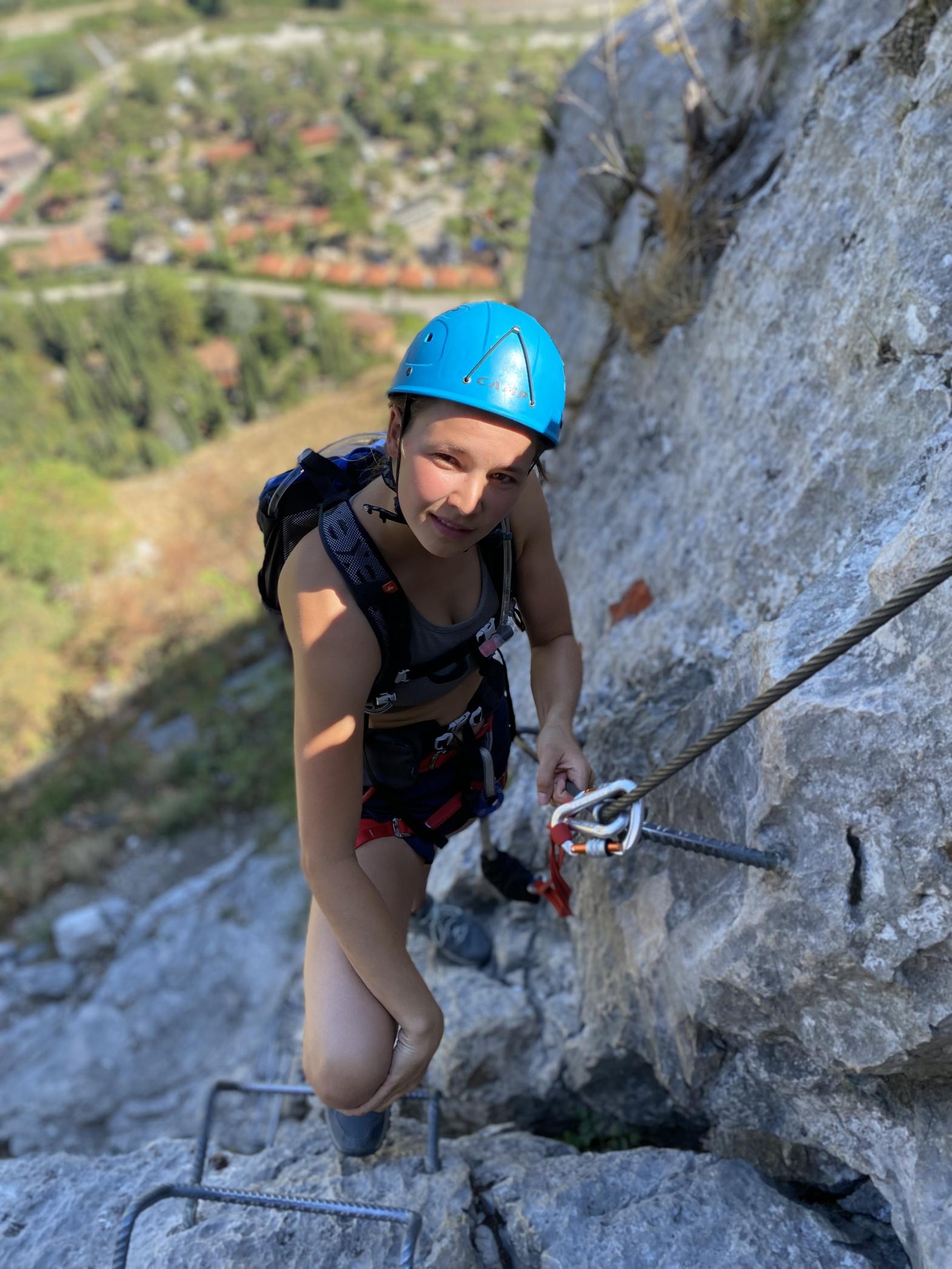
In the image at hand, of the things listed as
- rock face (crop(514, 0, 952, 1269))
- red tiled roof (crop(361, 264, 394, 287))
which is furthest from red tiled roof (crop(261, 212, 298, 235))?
rock face (crop(514, 0, 952, 1269))

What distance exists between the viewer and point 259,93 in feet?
290

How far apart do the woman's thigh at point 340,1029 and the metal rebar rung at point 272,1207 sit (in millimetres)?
225

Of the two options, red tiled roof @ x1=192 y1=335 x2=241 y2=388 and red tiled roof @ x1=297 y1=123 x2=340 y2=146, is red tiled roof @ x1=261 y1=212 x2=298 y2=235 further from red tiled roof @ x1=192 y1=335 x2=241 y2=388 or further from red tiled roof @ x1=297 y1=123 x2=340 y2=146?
red tiled roof @ x1=192 y1=335 x2=241 y2=388

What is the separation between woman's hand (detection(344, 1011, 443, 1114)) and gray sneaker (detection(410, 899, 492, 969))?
1111 millimetres

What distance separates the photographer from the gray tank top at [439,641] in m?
1.95

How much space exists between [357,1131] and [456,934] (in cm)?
100

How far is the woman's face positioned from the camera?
169 centimetres

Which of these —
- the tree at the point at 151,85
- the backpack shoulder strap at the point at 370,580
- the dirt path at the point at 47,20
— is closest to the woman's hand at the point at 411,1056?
the backpack shoulder strap at the point at 370,580

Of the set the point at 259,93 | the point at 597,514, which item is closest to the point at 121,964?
the point at 597,514

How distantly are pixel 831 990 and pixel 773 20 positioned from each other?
156 inches

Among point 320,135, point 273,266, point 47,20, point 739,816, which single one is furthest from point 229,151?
point 739,816

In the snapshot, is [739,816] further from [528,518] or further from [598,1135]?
[598,1135]

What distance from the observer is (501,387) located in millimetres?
1705

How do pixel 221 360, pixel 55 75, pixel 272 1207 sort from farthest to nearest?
pixel 55 75 < pixel 221 360 < pixel 272 1207
